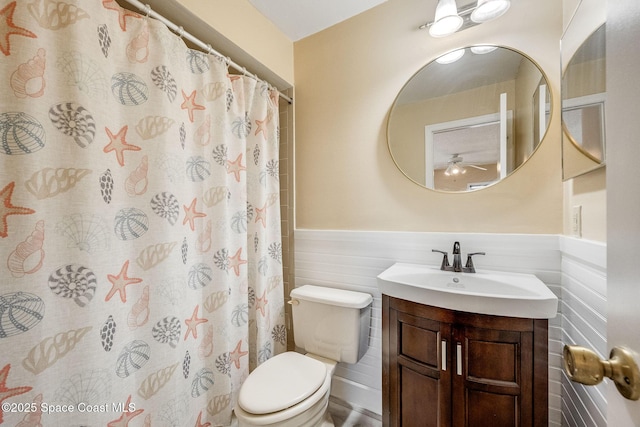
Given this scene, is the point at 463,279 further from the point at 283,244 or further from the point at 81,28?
the point at 81,28

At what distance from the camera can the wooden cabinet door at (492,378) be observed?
2.73 feet

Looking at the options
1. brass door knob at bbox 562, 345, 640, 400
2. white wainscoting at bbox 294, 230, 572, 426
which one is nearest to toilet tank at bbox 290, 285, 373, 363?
white wainscoting at bbox 294, 230, 572, 426

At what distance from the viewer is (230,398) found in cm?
130

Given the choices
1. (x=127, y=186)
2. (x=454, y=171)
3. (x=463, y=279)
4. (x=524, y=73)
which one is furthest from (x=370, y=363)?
(x=524, y=73)

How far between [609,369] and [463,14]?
1.51 meters

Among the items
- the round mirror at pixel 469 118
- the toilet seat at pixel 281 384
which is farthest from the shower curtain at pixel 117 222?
the round mirror at pixel 469 118

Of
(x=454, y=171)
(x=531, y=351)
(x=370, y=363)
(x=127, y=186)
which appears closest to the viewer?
(x=531, y=351)

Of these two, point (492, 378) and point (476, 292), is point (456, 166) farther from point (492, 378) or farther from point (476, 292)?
point (492, 378)

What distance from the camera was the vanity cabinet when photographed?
2.71ft

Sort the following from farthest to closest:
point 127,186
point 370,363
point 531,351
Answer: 1. point 370,363
2. point 127,186
3. point 531,351

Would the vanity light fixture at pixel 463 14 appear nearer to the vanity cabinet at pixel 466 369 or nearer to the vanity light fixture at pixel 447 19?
the vanity light fixture at pixel 447 19

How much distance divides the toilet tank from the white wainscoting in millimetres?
128

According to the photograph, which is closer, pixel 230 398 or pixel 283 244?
pixel 230 398

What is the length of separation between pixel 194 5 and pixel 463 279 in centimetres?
177
